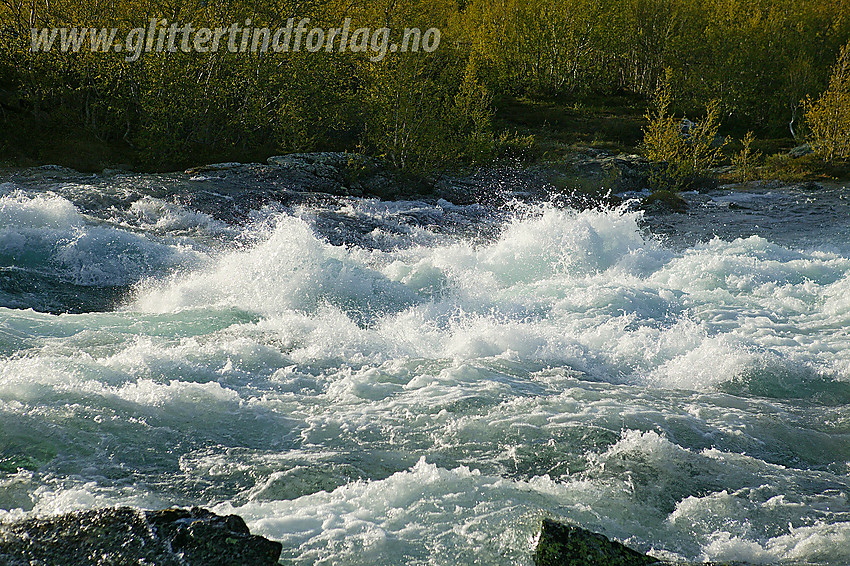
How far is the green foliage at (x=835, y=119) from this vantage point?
32750 millimetres

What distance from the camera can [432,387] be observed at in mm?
7516

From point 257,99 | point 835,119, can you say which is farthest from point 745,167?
point 257,99

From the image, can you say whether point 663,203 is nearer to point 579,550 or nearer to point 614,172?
point 614,172

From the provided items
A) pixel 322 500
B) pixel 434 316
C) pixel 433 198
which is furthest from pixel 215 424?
pixel 433 198

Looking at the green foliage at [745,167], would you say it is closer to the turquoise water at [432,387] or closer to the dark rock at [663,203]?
the dark rock at [663,203]

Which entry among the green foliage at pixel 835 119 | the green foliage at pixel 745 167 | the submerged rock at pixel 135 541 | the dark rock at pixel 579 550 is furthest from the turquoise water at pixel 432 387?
the green foliage at pixel 835 119

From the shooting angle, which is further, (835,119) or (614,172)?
(835,119)

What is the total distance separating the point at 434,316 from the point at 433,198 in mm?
14600

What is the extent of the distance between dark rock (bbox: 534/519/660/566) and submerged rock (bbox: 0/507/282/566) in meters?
1.55

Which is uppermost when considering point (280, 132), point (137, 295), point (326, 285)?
point (280, 132)

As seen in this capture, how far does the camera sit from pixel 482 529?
4.61m

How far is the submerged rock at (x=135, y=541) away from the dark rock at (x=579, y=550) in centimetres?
155

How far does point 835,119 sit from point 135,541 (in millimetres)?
38400

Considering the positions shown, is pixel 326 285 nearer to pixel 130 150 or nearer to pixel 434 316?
pixel 434 316
